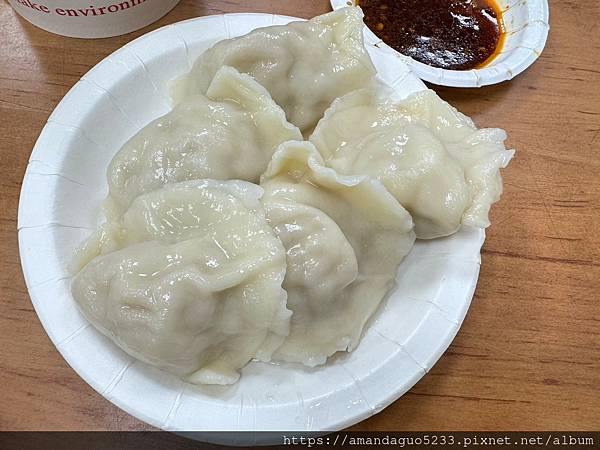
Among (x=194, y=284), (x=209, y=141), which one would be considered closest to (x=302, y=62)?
(x=209, y=141)

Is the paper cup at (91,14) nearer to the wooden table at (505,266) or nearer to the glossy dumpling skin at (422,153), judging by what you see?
the wooden table at (505,266)

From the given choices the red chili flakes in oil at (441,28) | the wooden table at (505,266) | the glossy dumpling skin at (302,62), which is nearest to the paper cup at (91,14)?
the wooden table at (505,266)

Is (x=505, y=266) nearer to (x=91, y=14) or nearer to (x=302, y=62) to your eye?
(x=302, y=62)

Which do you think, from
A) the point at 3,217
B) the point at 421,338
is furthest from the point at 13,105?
the point at 421,338

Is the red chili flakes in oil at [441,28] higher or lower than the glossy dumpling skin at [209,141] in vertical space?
lower

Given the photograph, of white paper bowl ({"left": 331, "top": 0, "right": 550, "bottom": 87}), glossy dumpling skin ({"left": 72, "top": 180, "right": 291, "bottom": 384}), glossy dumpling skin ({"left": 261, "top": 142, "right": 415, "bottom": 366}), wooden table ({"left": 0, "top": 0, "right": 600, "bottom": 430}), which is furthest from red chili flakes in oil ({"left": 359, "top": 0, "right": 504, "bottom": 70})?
glossy dumpling skin ({"left": 72, "top": 180, "right": 291, "bottom": 384})

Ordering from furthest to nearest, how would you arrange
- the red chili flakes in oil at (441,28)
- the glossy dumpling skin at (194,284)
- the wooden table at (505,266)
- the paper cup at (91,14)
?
1. the red chili flakes in oil at (441,28)
2. the paper cup at (91,14)
3. the wooden table at (505,266)
4. the glossy dumpling skin at (194,284)

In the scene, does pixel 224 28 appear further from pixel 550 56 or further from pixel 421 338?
pixel 550 56
